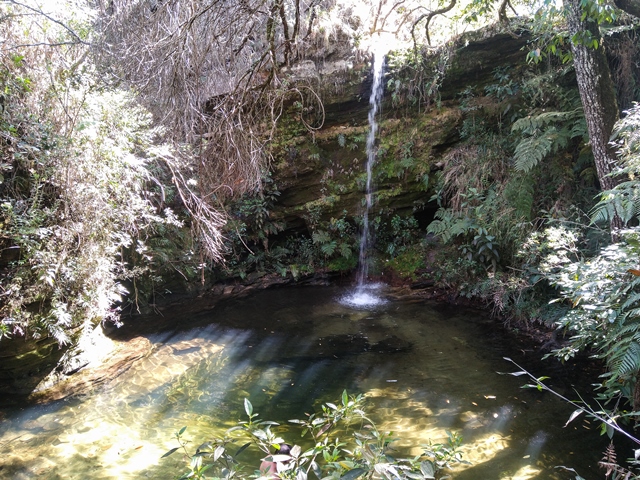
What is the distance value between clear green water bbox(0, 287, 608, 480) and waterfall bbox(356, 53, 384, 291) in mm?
2323

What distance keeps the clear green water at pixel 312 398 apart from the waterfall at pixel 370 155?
7.62 feet

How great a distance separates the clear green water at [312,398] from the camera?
3.25m

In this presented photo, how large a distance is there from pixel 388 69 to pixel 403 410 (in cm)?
697

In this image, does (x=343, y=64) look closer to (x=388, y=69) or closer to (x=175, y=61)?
(x=388, y=69)

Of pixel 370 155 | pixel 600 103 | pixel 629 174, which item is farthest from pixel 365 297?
pixel 629 174

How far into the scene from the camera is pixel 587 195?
6008 millimetres

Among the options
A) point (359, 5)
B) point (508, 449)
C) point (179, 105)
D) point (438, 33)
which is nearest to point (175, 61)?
point (179, 105)

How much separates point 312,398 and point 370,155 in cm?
578

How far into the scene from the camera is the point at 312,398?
4.22 meters

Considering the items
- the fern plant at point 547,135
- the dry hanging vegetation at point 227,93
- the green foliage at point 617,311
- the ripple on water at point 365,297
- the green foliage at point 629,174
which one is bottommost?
the ripple on water at point 365,297

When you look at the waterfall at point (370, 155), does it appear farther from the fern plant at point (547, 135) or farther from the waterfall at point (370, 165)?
the fern plant at point (547, 135)

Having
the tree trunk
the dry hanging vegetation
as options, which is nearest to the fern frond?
the tree trunk

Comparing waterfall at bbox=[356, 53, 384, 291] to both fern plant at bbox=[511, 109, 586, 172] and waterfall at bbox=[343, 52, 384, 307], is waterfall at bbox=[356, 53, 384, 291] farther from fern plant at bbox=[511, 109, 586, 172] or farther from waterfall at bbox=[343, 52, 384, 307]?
fern plant at bbox=[511, 109, 586, 172]

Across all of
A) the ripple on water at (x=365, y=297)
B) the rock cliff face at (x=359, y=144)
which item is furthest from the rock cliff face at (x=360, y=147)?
the ripple on water at (x=365, y=297)
